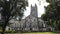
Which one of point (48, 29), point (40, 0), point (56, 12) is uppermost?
point (40, 0)

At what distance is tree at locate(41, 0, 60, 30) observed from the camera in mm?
7293

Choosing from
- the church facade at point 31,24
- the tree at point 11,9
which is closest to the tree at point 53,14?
the church facade at point 31,24

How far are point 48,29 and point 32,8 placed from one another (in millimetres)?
1190

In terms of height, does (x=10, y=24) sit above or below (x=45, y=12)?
below

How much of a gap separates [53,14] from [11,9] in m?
1.92

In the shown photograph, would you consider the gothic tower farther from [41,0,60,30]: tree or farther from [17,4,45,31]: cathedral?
[41,0,60,30]: tree

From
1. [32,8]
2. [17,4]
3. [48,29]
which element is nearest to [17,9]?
[17,4]

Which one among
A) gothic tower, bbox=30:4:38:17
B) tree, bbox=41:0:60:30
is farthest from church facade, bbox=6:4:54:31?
tree, bbox=41:0:60:30

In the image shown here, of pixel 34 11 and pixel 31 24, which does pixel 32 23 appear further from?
pixel 34 11

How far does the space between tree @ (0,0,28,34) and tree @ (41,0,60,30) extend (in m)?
1.04

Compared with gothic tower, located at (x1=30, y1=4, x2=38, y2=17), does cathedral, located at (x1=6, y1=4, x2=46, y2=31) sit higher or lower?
lower

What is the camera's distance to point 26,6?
736 cm

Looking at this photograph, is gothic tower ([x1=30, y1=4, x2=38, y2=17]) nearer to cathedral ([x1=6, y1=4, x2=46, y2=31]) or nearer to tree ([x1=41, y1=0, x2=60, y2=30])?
cathedral ([x1=6, y1=4, x2=46, y2=31])

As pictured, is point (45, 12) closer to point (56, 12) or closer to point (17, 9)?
point (56, 12)
